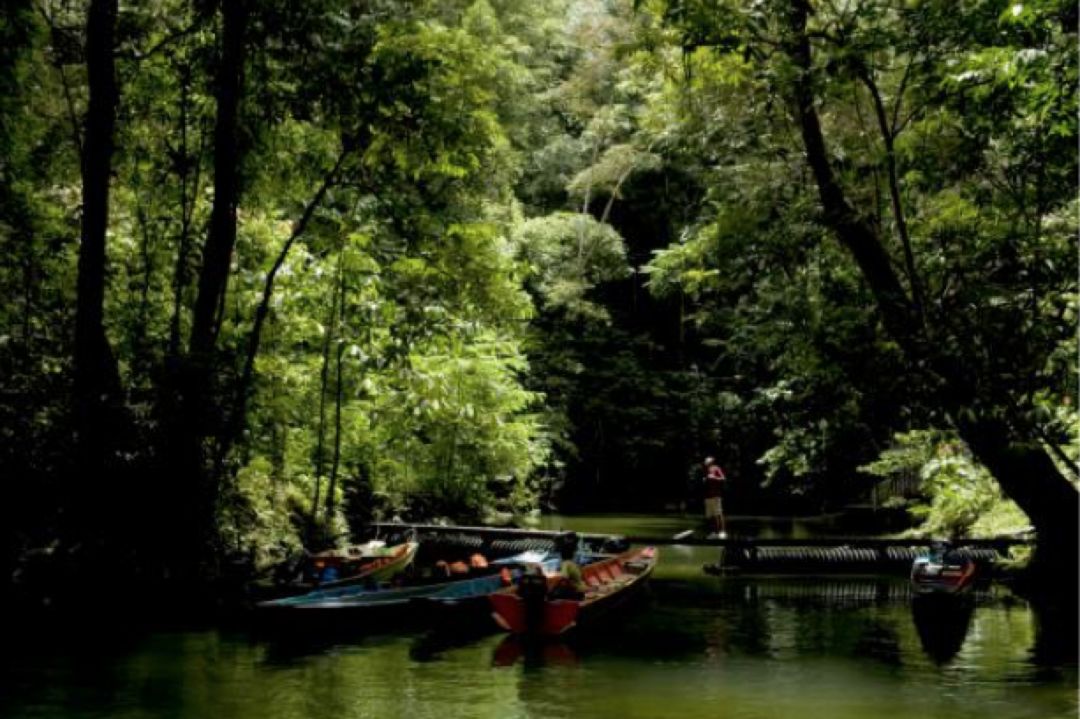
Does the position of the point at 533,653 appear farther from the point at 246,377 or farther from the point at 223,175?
the point at 223,175

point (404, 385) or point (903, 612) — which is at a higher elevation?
point (404, 385)

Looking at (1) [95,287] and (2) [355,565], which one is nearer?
(1) [95,287]

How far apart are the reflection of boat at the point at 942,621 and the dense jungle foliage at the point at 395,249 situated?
161cm

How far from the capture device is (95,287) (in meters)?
15.0

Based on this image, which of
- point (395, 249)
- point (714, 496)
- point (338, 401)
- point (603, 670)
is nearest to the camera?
point (603, 670)

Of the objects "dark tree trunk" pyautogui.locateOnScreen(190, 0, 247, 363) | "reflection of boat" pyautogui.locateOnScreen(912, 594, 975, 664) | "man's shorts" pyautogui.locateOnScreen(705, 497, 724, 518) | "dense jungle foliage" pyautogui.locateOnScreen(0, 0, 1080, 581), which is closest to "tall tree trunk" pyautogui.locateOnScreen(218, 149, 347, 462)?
"dense jungle foliage" pyautogui.locateOnScreen(0, 0, 1080, 581)

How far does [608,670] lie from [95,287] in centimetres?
883

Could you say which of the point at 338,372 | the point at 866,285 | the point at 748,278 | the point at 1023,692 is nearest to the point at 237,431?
the point at 338,372

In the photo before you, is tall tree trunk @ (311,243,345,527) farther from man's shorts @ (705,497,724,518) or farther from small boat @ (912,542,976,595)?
small boat @ (912,542,976,595)

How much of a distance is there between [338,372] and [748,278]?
26.3 feet

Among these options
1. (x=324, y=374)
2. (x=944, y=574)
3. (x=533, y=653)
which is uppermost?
(x=324, y=374)

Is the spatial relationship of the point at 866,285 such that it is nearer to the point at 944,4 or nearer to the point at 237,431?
the point at 944,4

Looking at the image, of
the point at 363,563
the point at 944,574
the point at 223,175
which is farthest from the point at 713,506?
the point at 223,175

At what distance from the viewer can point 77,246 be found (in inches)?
707
